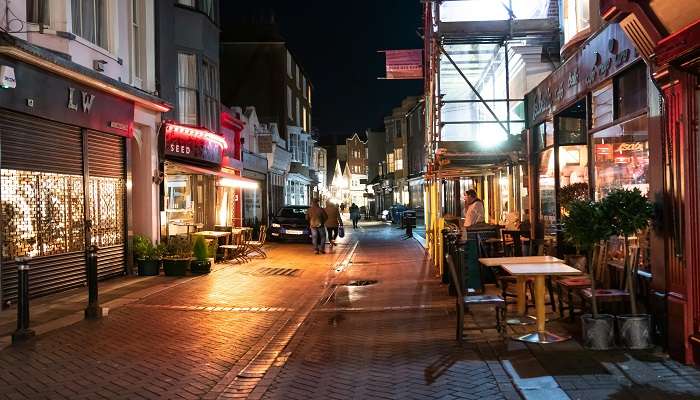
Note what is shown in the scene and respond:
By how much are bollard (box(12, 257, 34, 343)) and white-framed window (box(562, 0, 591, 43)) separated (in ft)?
29.2

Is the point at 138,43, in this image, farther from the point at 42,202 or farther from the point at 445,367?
the point at 445,367

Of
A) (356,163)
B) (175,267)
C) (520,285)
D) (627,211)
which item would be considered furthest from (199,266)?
(356,163)

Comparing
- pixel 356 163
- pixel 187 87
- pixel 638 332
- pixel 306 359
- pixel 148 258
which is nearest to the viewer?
pixel 638 332

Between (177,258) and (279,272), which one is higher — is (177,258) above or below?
above

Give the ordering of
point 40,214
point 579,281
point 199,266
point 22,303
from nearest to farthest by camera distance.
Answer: point 22,303 → point 579,281 → point 40,214 → point 199,266

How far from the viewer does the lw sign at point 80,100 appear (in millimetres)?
11898

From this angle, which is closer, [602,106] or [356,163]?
[602,106]

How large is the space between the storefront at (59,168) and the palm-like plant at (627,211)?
8.59 m

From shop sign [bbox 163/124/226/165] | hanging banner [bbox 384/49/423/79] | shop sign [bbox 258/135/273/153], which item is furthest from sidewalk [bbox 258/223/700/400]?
shop sign [bbox 258/135/273/153]

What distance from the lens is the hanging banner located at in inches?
799

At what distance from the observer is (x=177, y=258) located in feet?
46.8

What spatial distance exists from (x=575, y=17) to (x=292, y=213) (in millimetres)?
16887

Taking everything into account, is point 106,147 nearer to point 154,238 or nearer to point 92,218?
point 92,218

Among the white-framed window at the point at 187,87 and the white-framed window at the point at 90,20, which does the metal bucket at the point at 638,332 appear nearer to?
the white-framed window at the point at 90,20
